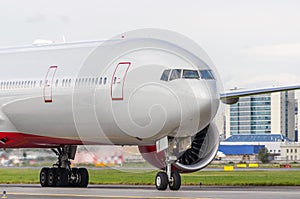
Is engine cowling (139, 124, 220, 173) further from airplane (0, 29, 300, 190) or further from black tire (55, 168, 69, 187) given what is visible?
black tire (55, 168, 69, 187)

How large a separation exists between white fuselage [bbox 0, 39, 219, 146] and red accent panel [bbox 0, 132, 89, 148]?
7.3 inches

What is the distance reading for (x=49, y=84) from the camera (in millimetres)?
31547

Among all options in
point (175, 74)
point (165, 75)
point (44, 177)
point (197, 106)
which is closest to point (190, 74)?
point (175, 74)

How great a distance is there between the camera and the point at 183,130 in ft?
91.9

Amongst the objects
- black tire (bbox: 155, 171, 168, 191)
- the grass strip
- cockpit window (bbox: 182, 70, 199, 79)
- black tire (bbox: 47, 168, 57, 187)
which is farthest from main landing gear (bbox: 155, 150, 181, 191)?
the grass strip

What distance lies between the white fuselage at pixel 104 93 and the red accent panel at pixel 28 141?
7.3 inches

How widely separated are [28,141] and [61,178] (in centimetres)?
197

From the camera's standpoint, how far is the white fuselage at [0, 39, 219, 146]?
2752 centimetres

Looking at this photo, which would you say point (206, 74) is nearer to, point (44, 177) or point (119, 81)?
point (119, 81)

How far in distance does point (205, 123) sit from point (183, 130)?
0.73 m

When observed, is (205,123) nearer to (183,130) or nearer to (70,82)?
(183,130)

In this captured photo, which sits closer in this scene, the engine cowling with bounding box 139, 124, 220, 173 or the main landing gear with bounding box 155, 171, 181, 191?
the main landing gear with bounding box 155, 171, 181, 191

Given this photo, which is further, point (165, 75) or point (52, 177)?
point (52, 177)

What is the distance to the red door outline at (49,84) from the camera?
31.4 metres
